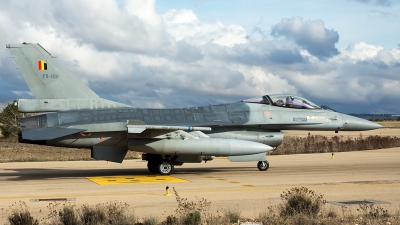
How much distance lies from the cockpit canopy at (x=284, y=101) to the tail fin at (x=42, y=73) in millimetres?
7357

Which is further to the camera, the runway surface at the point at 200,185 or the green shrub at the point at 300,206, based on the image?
the runway surface at the point at 200,185

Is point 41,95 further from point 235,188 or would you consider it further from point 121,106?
point 235,188

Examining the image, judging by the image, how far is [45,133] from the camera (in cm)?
1661

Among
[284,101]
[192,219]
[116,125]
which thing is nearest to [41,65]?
[116,125]

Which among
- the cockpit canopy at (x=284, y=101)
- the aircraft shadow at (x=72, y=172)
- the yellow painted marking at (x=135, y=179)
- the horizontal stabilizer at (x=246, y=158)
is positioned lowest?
the yellow painted marking at (x=135, y=179)

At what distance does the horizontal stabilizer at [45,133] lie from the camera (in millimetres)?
16453

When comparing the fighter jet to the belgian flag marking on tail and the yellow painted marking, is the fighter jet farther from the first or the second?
the yellow painted marking

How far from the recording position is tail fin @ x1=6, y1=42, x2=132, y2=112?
17.6 meters

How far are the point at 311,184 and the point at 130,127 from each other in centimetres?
642

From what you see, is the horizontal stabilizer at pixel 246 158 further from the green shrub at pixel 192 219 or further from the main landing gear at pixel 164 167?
the green shrub at pixel 192 219

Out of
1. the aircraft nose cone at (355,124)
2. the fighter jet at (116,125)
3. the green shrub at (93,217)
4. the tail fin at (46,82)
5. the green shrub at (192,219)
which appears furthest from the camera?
the aircraft nose cone at (355,124)

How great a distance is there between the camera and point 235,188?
591 inches

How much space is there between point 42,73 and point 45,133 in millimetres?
2480

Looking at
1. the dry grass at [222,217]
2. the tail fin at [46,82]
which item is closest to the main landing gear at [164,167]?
the tail fin at [46,82]
